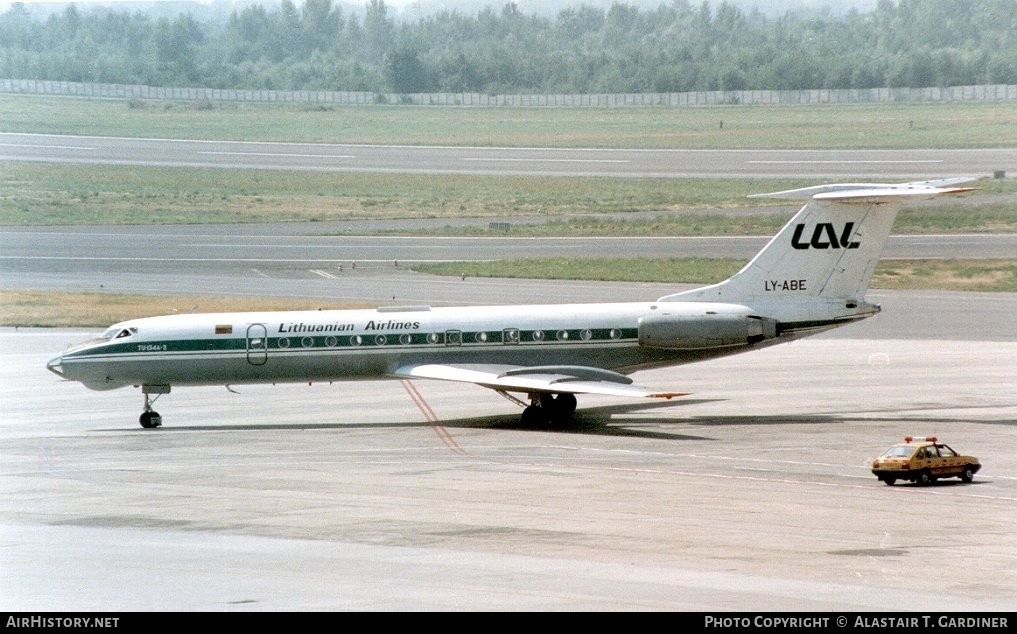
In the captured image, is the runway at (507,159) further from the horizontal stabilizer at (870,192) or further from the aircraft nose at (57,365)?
the aircraft nose at (57,365)

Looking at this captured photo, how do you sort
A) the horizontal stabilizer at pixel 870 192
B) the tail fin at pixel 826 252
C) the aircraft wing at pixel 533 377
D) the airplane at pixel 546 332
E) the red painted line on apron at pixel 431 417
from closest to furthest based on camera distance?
the red painted line on apron at pixel 431 417 < the aircraft wing at pixel 533 377 < the horizontal stabilizer at pixel 870 192 < the airplane at pixel 546 332 < the tail fin at pixel 826 252

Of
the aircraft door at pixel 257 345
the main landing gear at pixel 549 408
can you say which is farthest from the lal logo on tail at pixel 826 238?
the aircraft door at pixel 257 345

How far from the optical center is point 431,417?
37.3 m

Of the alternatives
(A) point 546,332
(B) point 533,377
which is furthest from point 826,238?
(B) point 533,377

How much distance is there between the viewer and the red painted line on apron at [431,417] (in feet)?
106

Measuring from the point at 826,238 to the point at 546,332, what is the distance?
297 inches

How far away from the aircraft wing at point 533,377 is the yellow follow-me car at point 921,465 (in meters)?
8.09

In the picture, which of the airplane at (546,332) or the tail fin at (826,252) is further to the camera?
the tail fin at (826,252)

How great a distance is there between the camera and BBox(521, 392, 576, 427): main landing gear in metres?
36.2

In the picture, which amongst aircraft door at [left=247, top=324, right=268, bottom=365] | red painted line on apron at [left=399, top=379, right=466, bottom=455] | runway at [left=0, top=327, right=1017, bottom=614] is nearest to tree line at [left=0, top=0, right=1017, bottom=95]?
runway at [left=0, top=327, right=1017, bottom=614]

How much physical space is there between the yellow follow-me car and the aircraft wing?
318 inches

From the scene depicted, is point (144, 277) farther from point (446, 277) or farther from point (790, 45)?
point (790, 45)

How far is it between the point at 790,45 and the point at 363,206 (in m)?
44.3
